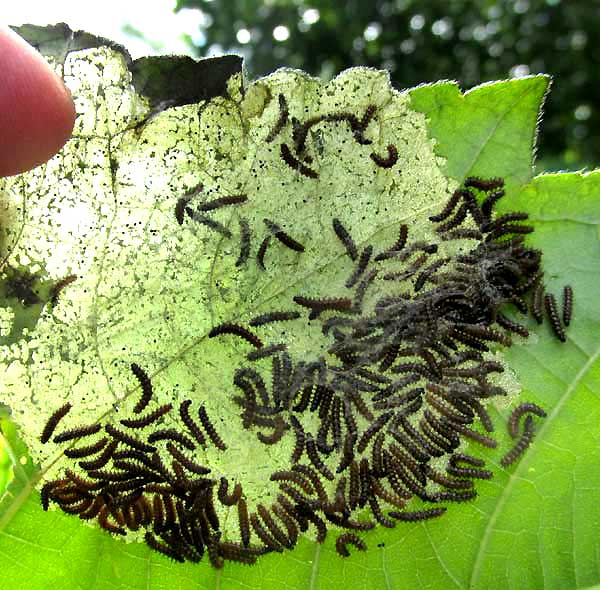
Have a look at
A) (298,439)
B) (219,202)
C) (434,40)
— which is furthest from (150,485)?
(434,40)

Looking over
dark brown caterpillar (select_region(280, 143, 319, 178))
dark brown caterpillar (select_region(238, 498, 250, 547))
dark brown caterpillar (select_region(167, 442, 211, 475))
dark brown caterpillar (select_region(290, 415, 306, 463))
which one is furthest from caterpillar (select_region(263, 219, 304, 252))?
dark brown caterpillar (select_region(238, 498, 250, 547))

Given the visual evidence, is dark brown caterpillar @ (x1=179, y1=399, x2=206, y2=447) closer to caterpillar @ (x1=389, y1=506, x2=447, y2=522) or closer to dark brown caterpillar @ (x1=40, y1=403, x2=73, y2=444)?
dark brown caterpillar @ (x1=40, y1=403, x2=73, y2=444)

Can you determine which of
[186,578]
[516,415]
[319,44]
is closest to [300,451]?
[186,578]

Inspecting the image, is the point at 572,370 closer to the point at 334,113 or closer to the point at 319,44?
the point at 334,113

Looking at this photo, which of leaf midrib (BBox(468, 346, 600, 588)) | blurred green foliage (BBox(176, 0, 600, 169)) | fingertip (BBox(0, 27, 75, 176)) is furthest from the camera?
blurred green foliage (BBox(176, 0, 600, 169))

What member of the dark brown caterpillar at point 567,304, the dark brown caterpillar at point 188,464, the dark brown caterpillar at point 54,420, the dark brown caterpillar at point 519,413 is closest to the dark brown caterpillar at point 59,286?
the dark brown caterpillar at point 54,420

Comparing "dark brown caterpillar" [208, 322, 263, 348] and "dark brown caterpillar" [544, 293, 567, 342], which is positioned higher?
"dark brown caterpillar" [544, 293, 567, 342]

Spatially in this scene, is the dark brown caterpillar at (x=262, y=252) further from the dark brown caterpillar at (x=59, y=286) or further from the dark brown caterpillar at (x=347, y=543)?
the dark brown caterpillar at (x=347, y=543)
